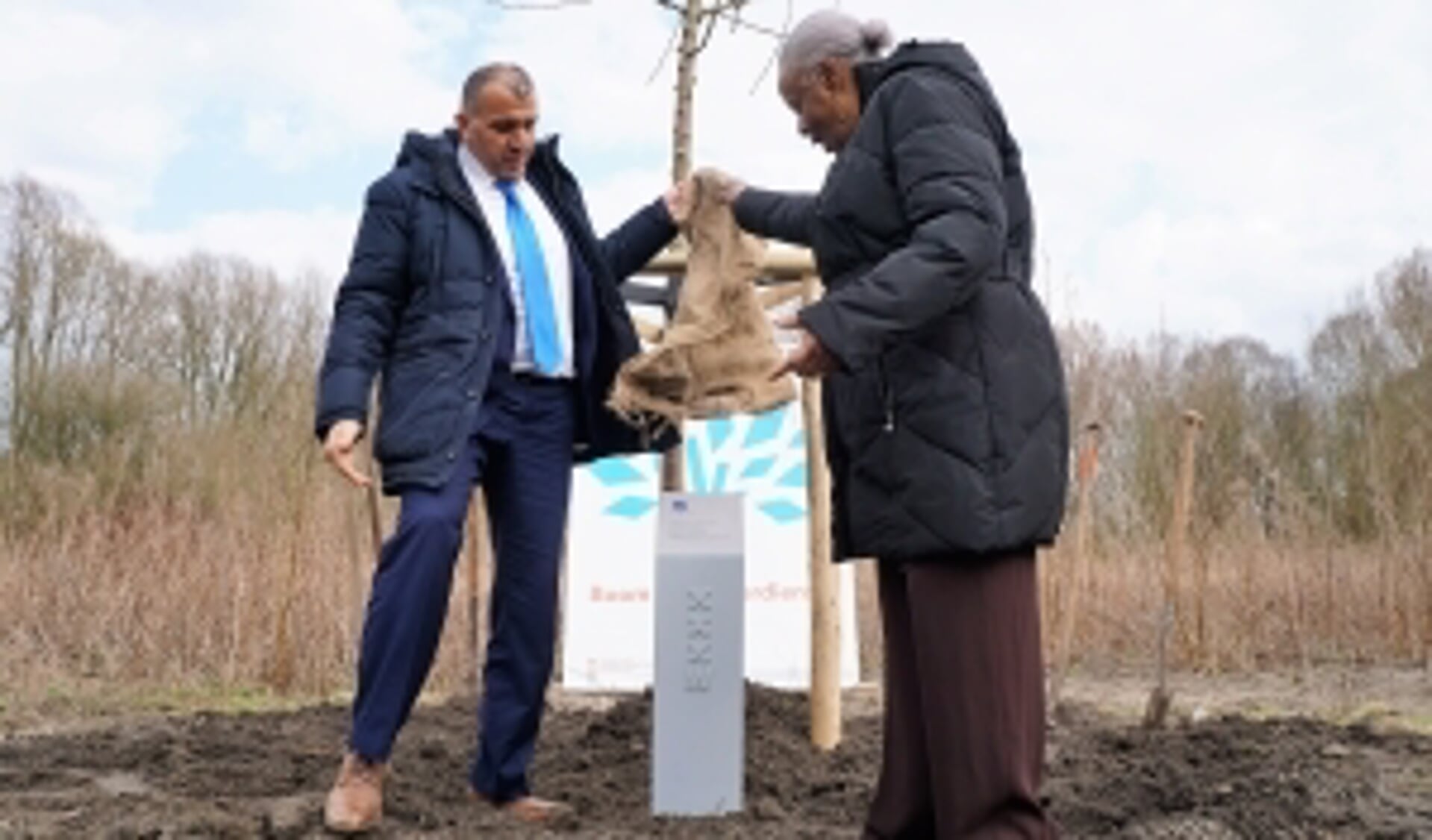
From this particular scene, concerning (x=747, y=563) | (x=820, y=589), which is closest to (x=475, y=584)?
(x=747, y=563)

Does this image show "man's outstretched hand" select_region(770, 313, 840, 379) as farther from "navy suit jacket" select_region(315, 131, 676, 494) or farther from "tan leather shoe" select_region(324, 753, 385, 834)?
"tan leather shoe" select_region(324, 753, 385, 834)

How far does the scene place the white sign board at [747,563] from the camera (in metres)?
7.04

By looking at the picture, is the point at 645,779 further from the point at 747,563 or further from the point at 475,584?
the point at 747,563

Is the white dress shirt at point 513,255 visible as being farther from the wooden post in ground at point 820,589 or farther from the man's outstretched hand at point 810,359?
the man's outstretched hand at point 810,359

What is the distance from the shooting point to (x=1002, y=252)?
2.81m

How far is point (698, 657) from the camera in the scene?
3793 mm

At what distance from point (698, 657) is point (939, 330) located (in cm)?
135

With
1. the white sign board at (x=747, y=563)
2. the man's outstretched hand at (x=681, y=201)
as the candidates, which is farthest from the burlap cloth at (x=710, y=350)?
the white sign board at (x=747, y=563)

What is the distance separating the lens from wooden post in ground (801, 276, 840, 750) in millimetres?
4785

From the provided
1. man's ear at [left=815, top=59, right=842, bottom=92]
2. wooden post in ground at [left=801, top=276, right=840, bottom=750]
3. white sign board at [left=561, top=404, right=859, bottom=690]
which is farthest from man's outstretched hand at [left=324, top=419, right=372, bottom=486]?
white sign board at [left=561, top=404, right=859, bottom=690]

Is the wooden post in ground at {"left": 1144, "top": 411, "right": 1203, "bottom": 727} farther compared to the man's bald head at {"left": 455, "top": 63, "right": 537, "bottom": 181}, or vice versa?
the wooden post in ground at {"left": 1144, "top": 411, "right": 1203, "bottom": 727}

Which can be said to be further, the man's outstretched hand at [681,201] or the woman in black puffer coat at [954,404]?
the man's outstretched hand at [681,201]

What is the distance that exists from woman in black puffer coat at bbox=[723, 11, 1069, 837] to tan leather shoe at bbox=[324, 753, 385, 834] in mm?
1374

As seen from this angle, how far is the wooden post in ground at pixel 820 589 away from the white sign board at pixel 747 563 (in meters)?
2.01
